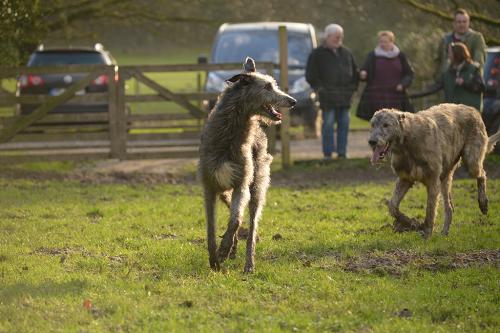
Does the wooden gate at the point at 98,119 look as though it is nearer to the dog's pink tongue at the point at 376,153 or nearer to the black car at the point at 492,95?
the black car at the point at 492,95

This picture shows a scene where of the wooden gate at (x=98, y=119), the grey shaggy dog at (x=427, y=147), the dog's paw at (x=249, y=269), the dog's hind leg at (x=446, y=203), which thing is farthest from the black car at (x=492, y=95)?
the dog's paw at (x=249, y=269)

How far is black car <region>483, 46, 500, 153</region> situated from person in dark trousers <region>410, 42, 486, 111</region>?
122 cm

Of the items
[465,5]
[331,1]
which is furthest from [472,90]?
[331,1]

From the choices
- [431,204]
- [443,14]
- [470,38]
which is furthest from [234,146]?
[443,14]

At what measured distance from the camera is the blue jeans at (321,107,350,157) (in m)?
16.3

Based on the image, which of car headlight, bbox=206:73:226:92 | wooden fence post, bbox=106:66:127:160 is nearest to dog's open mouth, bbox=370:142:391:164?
wooden fence post, bbox=106:66:127:160

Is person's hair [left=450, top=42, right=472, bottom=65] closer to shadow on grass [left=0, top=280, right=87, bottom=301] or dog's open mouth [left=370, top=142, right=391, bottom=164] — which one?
dog's open mouth [left=370, top=142, right=391, bottom=164]

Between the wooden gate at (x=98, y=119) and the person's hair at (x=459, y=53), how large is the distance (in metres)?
3.16

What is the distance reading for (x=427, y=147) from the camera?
9844 millimetres

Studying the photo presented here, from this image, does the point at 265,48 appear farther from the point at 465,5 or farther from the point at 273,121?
the point at 273,121

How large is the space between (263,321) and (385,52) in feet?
32.6

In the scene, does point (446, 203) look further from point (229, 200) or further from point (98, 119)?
point (98, 119)

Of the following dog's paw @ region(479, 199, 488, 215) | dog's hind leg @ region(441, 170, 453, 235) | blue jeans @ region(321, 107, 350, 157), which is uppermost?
dog's hind leg @ region(441, 170, 453, 235)

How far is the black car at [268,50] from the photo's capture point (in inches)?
751
